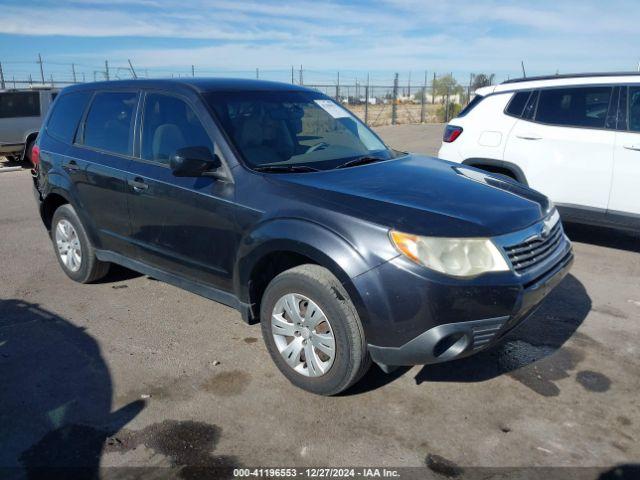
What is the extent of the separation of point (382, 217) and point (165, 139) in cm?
194

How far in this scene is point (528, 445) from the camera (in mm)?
2854

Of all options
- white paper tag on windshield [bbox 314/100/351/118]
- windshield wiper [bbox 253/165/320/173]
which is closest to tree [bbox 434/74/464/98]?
white paper tag on windshield [bbox 314/100/351/118]

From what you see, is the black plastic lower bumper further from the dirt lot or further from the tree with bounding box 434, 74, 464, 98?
the tree with bounding box 434, 74, 464, 98

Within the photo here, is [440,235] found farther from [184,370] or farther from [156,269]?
[156,269]

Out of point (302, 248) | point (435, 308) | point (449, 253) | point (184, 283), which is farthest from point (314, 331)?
point (184, 283)

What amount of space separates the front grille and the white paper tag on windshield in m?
1.94

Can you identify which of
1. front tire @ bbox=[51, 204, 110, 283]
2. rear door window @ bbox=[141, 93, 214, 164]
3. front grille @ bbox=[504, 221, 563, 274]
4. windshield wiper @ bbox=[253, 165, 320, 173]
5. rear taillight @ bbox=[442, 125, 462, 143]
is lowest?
front tire @ bbox=[51, 204, 110, 283]

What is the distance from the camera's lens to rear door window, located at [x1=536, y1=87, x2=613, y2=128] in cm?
586

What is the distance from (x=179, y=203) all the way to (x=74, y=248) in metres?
1.88

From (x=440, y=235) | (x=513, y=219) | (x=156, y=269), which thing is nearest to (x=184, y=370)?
(x=156, y=269)

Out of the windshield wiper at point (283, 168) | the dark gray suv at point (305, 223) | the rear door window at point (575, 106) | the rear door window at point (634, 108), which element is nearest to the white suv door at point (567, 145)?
the rear door window at point (575, 106)

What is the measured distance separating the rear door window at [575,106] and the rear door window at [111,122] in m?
4.39

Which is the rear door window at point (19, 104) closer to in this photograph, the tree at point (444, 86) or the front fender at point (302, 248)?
the front fender at point (302, 248)

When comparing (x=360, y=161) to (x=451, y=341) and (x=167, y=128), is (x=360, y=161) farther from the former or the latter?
(x=451, y=341)
